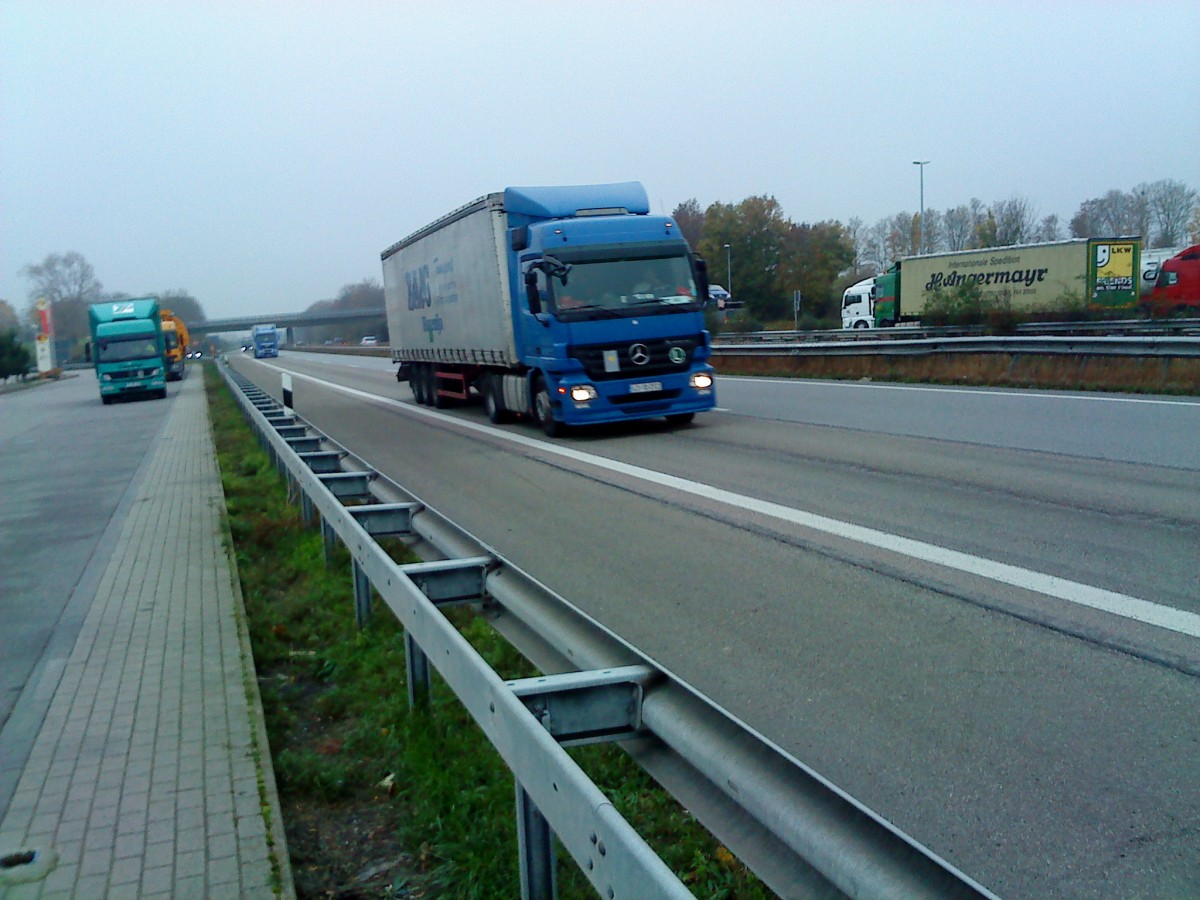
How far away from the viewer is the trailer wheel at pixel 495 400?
63.5 feet

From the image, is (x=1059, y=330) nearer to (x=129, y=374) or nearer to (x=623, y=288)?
(x=623, y=288)

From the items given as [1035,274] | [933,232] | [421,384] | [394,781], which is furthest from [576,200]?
[933,232]

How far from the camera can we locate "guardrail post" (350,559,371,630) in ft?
23.6

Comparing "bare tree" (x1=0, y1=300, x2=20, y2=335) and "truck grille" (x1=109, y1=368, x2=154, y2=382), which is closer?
"truck grille" (x1=109, y1=368, x2=154, y2=382)

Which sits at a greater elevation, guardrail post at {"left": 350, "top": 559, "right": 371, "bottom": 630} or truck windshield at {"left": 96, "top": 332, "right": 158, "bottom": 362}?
truck windshield at {"left": 96, "top": 332, "right": 158, "bottom": 362}

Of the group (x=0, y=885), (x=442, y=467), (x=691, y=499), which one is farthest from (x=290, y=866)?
(x=442, y=467)

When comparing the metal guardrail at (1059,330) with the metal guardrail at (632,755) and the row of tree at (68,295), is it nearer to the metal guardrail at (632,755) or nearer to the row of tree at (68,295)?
the metal guardrail at (632,755)

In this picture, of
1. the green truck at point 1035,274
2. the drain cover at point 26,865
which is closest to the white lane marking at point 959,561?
the drain cover at point 26,865

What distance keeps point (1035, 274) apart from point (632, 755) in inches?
1630

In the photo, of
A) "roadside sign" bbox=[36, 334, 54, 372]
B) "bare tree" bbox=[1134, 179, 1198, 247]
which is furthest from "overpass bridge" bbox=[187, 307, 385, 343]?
"bare tree" bbox=[1134, 179, 1198, 247]

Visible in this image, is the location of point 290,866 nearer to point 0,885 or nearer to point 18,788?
point 0,885

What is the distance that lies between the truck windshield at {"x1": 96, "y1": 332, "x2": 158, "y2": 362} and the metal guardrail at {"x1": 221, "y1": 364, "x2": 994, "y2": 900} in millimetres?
39990

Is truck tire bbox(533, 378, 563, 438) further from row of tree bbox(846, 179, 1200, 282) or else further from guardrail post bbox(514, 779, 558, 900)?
row of tree bbox(846, 179, 1200, 282)

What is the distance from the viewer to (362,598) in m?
7.26
